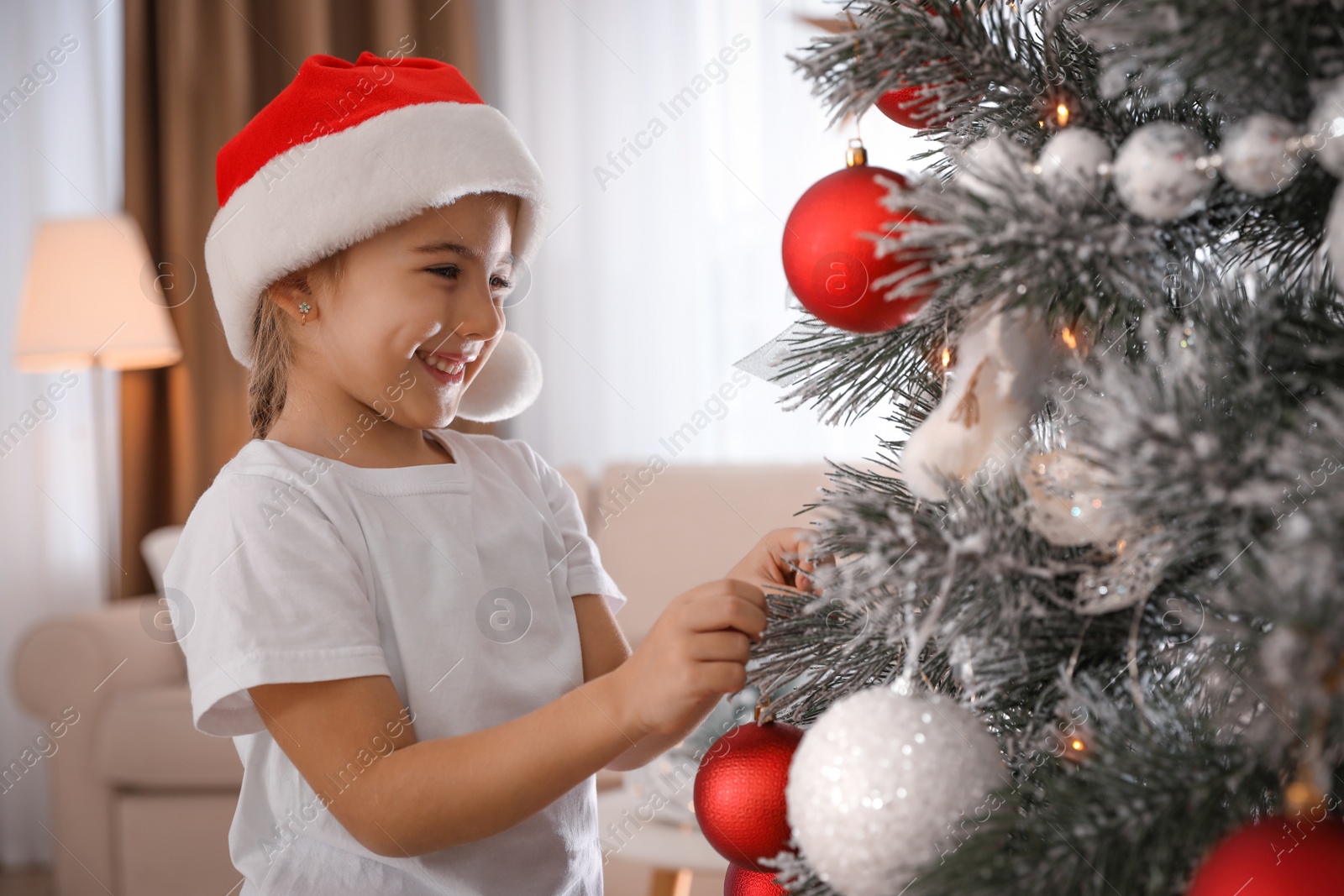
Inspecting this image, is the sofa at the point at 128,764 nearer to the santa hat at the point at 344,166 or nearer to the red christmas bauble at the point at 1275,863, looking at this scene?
the santa hat at the point at 344,166

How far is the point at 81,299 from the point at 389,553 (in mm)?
1892

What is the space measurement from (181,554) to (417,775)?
0.89ft

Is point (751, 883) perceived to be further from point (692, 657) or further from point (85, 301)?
point (85, 301)

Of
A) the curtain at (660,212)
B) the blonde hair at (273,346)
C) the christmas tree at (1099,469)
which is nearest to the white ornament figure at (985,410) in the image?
the christmas tree at (1099,469)

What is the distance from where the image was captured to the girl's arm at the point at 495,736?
55 cm

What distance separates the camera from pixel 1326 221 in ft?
1.33

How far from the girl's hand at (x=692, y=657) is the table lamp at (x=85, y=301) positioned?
218 centimetres

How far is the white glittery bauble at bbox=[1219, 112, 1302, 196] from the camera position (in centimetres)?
35

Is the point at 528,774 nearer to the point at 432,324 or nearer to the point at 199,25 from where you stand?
the point at 432,324

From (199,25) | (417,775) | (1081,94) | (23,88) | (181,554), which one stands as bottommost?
(417,775)

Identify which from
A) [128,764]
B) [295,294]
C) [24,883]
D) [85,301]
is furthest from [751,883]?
[24,883]

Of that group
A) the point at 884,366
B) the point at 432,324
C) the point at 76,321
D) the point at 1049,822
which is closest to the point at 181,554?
the point at 432,324

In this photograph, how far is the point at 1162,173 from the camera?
1.20 ft

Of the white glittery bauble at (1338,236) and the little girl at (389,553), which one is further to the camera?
the little girl at (389,553)
